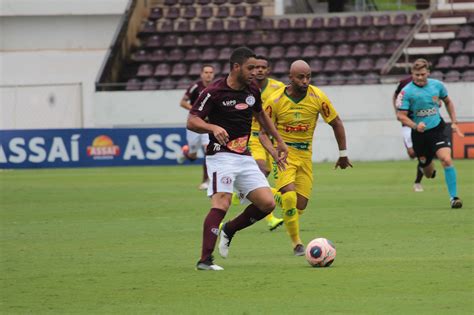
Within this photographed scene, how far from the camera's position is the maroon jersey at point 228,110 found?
10.1 metres

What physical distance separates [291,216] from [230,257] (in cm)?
77

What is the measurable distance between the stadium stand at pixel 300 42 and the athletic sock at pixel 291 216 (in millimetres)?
22713

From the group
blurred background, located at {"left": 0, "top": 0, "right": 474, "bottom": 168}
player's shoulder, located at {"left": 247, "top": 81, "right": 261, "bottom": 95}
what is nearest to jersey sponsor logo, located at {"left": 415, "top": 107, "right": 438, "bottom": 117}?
Answer: player's shoulder, located at {"left": 247, "top": 81, "right": 261, "bottom": 95}

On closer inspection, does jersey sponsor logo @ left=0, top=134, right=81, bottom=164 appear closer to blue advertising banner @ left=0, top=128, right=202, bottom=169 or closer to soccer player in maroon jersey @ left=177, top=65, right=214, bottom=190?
blue advertising banner @ left=0, top=128, right=202, bottom=169

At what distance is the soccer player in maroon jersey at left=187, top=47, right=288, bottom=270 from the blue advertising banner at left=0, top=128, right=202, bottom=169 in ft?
68.1

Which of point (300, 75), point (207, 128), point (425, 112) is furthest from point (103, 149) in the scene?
point (207, 128)

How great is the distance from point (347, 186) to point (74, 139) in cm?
1175

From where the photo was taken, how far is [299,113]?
11852mm

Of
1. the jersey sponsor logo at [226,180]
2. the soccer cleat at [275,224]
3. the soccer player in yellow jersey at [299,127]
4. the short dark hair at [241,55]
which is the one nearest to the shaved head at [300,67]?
the soccer player in yellow jersey at [299,127]

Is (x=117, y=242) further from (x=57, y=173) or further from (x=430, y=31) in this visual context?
(x=430, y=31)

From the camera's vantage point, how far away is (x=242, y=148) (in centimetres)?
1024

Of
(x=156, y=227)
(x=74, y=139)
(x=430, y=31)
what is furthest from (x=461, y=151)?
(x=156, y=227)

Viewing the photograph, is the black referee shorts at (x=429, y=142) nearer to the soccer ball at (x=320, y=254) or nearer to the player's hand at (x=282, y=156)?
the player's hand at (x=282, y=156)

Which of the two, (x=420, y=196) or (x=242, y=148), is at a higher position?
(x=242, y=148)
